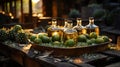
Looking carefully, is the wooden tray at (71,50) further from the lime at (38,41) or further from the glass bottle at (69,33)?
the glass bottle at (69,33)

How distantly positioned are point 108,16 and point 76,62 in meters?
7.02

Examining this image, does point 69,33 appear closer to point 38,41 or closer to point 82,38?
point 82,38

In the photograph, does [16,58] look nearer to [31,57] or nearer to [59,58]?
[31,57]

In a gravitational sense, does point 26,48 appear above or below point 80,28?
below

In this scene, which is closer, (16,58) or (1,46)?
(16,58)

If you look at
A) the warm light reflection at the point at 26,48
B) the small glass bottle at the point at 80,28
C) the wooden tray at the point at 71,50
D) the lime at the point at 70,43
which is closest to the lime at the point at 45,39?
→ the wooden tray at the point at 71,50

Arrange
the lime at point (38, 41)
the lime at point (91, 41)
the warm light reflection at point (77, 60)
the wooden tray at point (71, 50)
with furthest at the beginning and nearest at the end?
1. the lime at point (38, 41)
2. the lime at point (91, 41)
3. the wooden tray at point (71, 50)
4. the warm light reflection at point (77, 60)

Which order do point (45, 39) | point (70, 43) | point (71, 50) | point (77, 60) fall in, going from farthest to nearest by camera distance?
point (45, 39), point (70, 43), point (71, 50), point (77, 60)

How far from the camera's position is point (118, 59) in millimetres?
3695

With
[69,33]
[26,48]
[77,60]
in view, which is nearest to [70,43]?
[69,33]

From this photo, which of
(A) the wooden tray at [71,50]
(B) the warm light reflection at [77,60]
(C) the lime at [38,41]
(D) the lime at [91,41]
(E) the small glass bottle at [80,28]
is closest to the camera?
(B) the warm light reflection at [77,60]

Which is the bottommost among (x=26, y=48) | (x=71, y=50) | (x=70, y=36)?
(x=26, y=48)

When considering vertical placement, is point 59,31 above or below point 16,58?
above

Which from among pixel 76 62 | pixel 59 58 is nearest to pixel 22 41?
pixel 59 58
